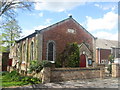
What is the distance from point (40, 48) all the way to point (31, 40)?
10.3ft

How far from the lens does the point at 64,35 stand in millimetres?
21828

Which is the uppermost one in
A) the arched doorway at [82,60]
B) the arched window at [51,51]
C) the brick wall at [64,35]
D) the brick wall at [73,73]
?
the brick wall at [64,35]

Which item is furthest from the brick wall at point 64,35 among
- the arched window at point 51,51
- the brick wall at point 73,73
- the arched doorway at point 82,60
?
the brick wall at point 73,73

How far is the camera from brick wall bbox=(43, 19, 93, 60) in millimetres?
20172

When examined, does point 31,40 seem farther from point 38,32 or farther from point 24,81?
point 24,81

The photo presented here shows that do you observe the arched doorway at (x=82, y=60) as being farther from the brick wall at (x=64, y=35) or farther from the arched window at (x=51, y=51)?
the arched window at (x=51, y=51)

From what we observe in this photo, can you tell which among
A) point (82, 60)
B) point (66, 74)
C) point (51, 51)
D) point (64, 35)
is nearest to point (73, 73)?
point (66, 74)

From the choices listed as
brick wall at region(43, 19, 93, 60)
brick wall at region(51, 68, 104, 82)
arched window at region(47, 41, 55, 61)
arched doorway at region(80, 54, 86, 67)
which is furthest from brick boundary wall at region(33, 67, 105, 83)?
brick wall at region(43, 19, 93, 60)

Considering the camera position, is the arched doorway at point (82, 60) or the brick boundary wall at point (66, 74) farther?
the arched doorway at point (82, 60)

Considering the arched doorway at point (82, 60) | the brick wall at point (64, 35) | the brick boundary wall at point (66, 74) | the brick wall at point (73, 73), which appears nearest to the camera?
the brick boundary wall at point (66, 74)

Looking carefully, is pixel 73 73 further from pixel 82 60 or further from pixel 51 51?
pixel 82 60

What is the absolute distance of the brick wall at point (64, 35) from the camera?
794 inches

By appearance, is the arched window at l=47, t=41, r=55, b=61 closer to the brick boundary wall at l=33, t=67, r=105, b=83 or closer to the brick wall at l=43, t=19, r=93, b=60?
the brick wall at l=43, t=19, r=93, b=60

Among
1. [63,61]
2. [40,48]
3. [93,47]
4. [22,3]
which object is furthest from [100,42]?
[22,3]
